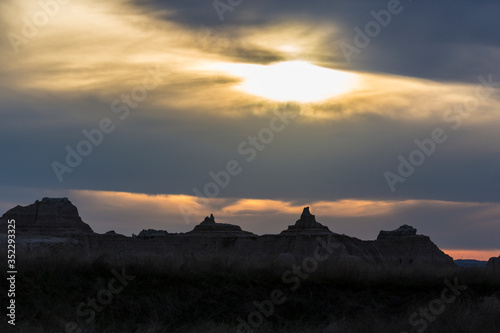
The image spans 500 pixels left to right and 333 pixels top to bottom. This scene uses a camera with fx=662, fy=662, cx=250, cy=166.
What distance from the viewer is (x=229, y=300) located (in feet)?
72.3

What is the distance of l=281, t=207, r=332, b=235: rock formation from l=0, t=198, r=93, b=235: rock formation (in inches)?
1675

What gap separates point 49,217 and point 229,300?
12778 cm

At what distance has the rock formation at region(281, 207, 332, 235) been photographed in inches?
4906

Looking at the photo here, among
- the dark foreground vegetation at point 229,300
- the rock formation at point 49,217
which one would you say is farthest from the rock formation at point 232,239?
the dark foreground vegetation at point 229,300

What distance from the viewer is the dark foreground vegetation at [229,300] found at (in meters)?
19.6

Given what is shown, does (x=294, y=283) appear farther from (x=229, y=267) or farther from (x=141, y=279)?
(x=141, y=279)

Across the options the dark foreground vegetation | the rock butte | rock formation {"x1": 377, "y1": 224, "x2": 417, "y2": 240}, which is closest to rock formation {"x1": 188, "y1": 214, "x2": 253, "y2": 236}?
the rock butte

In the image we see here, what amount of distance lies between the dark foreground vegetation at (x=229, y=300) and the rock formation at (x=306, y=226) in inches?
3891

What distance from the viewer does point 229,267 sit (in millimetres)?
23844

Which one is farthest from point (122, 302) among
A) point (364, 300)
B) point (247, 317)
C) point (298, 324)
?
point (364, 300)

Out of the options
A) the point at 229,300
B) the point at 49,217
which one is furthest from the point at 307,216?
the point at 229,300

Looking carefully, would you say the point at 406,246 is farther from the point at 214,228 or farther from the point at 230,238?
the point at 214,228

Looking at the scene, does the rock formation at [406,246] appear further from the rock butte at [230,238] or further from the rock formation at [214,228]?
the rock formation at [214,228]

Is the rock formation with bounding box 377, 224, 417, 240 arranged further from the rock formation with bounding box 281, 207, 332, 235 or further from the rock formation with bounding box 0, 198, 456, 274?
the rock formation with bounding box 281, 207, 332, 235
